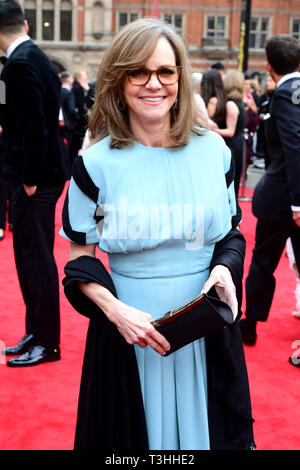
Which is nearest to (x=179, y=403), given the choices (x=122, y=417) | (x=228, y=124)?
(x=122, y=417)

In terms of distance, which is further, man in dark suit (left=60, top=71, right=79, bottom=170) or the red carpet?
man in dark suit (left=60, top=71, right=79, bottom=170)

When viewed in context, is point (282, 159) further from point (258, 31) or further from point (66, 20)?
point (258, 31)

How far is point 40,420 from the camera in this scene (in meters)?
3.11

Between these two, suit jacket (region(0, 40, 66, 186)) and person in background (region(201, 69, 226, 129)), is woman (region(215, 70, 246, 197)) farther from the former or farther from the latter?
suit jacket (region(0, 40, 66, 186))

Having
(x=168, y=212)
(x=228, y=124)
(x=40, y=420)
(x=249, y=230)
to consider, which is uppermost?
(x=168, y=212)

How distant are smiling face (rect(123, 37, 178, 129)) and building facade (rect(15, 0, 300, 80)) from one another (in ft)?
110

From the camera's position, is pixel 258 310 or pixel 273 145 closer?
pixel 273 145

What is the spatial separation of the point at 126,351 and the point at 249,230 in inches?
231

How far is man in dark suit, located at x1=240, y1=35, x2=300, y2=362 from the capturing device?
3566 millimetres

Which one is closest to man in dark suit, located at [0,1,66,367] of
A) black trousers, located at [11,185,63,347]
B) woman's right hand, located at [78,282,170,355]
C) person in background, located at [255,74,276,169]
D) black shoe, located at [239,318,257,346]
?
black trousers, located at [11,185,63,347]

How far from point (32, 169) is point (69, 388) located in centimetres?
120

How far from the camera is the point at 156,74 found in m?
1.79

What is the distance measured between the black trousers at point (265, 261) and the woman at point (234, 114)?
6.75 feet
